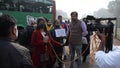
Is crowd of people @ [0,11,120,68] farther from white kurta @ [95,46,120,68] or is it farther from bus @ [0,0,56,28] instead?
bus @ [0,0,56,28]

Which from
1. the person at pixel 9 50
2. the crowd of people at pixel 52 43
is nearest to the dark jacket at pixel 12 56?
the person at pixel 9 50

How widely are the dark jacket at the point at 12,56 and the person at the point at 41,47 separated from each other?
379 centimetres

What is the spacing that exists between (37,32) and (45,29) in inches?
18.5

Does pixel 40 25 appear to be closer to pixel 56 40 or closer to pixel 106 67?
pixel 56 40

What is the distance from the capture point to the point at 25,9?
14.2 metres

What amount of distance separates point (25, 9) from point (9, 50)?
1210 cm

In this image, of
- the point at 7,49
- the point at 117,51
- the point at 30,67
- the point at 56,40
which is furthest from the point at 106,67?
the point at 56,40

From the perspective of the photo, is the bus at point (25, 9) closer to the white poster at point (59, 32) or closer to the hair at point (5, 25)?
the white poster at point (59, 32)

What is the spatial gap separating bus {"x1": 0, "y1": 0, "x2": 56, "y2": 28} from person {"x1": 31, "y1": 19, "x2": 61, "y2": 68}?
633cm

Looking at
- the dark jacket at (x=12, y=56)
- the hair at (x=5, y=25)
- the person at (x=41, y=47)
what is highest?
the hair at (x=5, y=25)

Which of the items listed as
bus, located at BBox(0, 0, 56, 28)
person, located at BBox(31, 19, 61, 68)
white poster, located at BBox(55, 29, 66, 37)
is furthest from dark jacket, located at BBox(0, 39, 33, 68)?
bus, located at BBox(0, 0, 56, 28)

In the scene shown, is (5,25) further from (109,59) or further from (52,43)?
(52,43)

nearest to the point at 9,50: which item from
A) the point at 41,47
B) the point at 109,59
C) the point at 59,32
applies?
the point at 109,59

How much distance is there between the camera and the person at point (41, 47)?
612 centimetres
